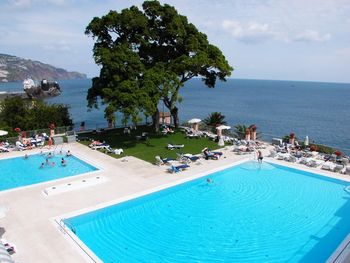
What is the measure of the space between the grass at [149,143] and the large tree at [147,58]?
3278mm

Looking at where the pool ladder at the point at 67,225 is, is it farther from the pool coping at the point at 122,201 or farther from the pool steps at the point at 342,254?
the pool steps at the point at 342,254

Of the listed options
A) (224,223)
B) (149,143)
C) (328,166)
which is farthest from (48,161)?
(328,166)

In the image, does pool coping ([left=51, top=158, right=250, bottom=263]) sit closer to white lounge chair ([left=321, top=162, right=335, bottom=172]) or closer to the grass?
the grass

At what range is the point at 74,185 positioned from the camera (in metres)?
18.8

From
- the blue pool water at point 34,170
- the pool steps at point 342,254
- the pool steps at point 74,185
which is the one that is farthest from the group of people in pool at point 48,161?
the pool steps at point 342,254

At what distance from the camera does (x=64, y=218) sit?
14.8 meters

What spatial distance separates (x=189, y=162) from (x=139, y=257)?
12.1 meters

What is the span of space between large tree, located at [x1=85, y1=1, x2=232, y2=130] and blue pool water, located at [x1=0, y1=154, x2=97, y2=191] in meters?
5.24

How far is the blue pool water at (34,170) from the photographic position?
2058 cm

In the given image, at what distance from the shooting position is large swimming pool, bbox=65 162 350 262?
42.3 feet

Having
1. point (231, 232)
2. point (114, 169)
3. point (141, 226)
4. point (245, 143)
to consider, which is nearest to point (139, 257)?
point (141, 226)

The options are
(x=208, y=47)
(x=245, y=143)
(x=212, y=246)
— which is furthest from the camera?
(x=208, y=47)

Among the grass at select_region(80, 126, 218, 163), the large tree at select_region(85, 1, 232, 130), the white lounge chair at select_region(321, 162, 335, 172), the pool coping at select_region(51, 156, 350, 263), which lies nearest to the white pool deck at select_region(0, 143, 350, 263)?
the pool coping at select_region(51, 156, 350, 263)

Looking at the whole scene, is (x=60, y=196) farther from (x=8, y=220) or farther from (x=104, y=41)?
(x=104, y=41)
